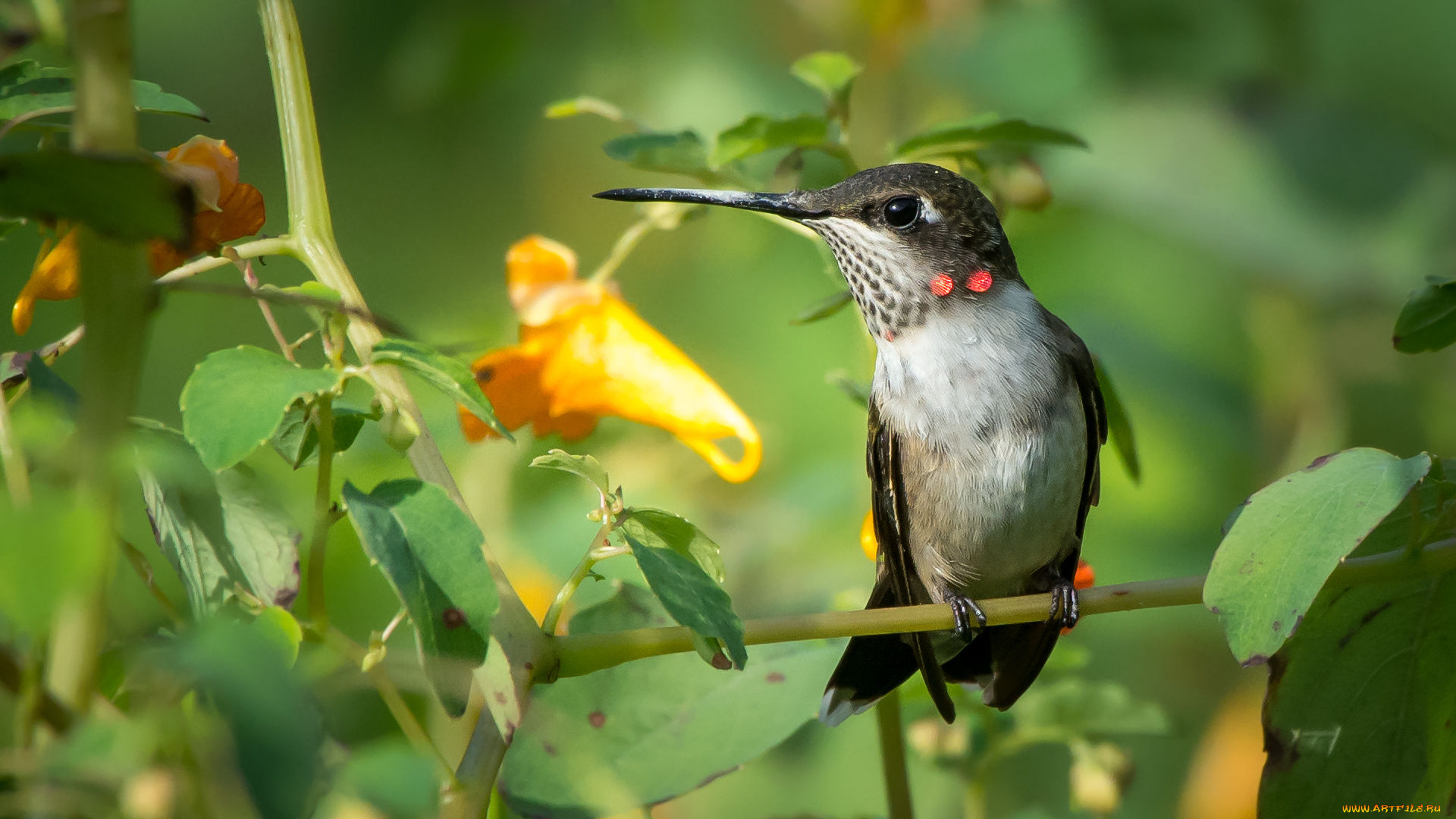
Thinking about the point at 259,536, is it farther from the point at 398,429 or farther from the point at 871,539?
the point at 871,539

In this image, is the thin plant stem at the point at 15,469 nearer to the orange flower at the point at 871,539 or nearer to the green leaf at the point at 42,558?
the green leaf at the point at 42,558

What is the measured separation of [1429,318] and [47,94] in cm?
141

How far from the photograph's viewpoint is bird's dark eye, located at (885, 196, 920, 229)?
217 centimetres

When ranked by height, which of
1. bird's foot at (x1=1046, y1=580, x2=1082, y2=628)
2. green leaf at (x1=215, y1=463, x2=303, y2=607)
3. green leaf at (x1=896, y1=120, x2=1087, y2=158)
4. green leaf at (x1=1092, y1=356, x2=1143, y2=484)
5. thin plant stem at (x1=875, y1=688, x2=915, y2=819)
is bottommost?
thin plant stem at (x1=875, y1=688, x2=915, y2=819)

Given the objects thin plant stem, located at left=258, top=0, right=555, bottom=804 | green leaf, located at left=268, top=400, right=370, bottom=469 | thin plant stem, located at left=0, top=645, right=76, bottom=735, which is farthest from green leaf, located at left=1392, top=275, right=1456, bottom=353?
thin plant stem, located at left=0, top=645, right=76, bottom=735

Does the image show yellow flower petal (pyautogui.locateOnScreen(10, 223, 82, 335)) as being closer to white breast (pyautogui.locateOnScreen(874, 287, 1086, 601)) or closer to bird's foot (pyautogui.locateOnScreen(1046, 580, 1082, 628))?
bird's foot (pyautogui.locateOnScreen(1046, 580, 1082, 628))

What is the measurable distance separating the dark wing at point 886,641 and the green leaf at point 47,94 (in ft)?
3.54

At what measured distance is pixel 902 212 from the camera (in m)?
2.19

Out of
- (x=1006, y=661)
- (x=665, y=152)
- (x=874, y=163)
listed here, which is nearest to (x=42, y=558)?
(x=665, y=152)

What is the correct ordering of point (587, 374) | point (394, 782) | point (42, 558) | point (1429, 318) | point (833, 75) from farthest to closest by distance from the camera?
1. point (587, 374)
2. point (833, 75)
3. point (1429, 318)
4. point (394, 782)
5. point (42, 558)

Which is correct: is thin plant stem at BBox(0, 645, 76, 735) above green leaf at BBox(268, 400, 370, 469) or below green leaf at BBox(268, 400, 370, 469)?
above

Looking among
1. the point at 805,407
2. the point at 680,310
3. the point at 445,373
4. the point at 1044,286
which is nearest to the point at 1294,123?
the point at 1044,286

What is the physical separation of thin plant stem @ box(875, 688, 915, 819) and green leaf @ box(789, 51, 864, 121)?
0.78 meters

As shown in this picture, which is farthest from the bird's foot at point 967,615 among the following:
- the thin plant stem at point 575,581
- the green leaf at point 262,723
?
the green leaf at point 262,723
